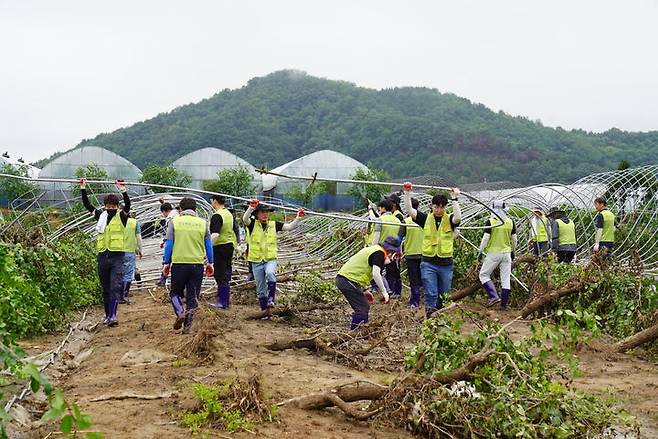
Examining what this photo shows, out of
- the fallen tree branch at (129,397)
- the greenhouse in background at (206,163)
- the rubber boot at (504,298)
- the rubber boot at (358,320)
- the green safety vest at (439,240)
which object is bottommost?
the rubber boot at (504,298)

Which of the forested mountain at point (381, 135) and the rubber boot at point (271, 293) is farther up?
the forested mountain at point (381, 135)

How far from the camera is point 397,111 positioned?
78188 millimetres

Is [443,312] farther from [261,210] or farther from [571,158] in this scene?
[571,158]

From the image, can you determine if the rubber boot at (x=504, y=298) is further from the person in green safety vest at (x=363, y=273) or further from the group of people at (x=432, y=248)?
the person in green safety vest at (x=363, y=273)

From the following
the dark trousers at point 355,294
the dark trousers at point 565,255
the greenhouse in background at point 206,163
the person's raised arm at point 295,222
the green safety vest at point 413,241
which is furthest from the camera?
the greenhouse in background at point 206,163

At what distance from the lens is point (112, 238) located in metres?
8.55

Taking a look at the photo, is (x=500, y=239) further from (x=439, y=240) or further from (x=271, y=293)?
(x=271, y=293)

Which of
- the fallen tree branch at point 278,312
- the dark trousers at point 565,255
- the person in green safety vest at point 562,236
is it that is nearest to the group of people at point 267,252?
the fallen tree branch at point 278,312

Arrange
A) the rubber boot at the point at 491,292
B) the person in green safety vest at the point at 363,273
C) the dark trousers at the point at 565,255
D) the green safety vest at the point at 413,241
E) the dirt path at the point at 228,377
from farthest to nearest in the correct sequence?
the dark trousers at the point at 565,255, the rubber boot at the point at 491,292, the green safety vest at the point at 413,241, the person in green safety vest at the point at 363,273, the dirt path at the point at 228,377

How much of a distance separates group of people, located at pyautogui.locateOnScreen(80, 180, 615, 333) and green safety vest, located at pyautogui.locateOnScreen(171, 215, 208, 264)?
0.04 feet

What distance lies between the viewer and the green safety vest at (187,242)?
7.91 meters

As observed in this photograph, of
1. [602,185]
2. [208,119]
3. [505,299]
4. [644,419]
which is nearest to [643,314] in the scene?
[505,299]

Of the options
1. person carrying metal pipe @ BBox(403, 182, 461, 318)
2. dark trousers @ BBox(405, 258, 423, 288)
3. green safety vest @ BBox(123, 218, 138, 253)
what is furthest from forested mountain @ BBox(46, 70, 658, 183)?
person carrying metal pipe @ BBox(403, 182, 461, 318)

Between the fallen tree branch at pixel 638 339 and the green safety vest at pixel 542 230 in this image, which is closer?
the fallen tree branch at pixel 638 339
